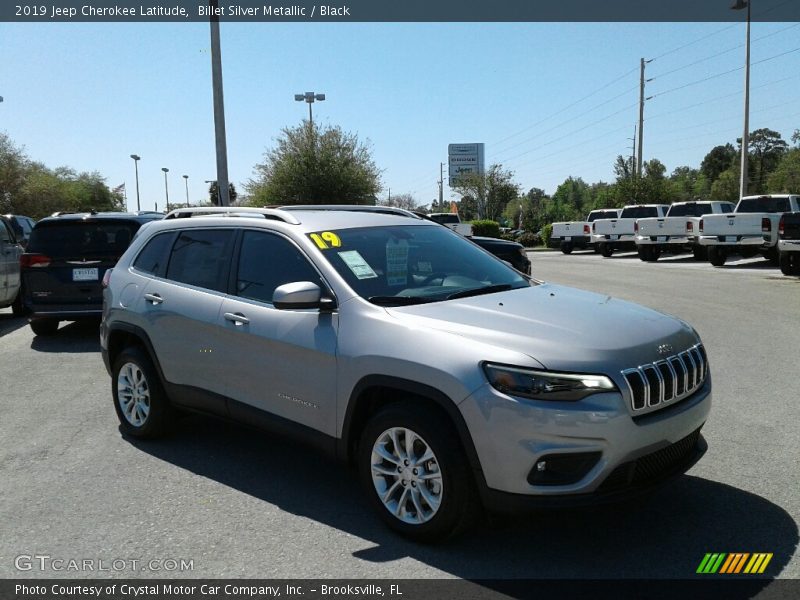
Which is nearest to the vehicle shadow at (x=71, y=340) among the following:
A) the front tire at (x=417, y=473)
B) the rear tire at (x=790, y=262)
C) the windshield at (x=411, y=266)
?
the windshield at (x=411, y=266)

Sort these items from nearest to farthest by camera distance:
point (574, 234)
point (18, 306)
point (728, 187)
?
point (18, 306)
point (574, 234)
point (728, 187)

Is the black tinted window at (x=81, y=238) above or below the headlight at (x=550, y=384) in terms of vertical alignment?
above

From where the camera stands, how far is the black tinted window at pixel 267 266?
4448 mm

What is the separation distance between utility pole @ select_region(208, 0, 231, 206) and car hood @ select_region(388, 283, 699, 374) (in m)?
13.7

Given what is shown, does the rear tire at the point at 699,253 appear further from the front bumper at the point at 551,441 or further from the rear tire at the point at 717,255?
the front bumper at the point at 551,441

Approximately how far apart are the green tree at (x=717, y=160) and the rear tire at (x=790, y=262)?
108 meters

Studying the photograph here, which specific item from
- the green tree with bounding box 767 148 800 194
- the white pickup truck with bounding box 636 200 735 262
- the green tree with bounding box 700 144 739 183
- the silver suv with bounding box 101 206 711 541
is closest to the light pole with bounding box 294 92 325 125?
the white pickup truck with bounding box 636 200 735 262

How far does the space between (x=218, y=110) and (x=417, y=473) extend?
14.6m

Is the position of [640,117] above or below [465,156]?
below

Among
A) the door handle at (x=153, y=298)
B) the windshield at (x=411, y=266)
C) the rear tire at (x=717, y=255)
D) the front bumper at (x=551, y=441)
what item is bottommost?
the rear tire at (x=717, y=255)

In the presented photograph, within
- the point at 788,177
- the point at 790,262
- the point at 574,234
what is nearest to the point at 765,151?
the point at 788,177

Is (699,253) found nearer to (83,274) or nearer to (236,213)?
(83,274)

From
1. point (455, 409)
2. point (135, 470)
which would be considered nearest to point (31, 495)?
point (135, 470)

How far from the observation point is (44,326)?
10938mm
